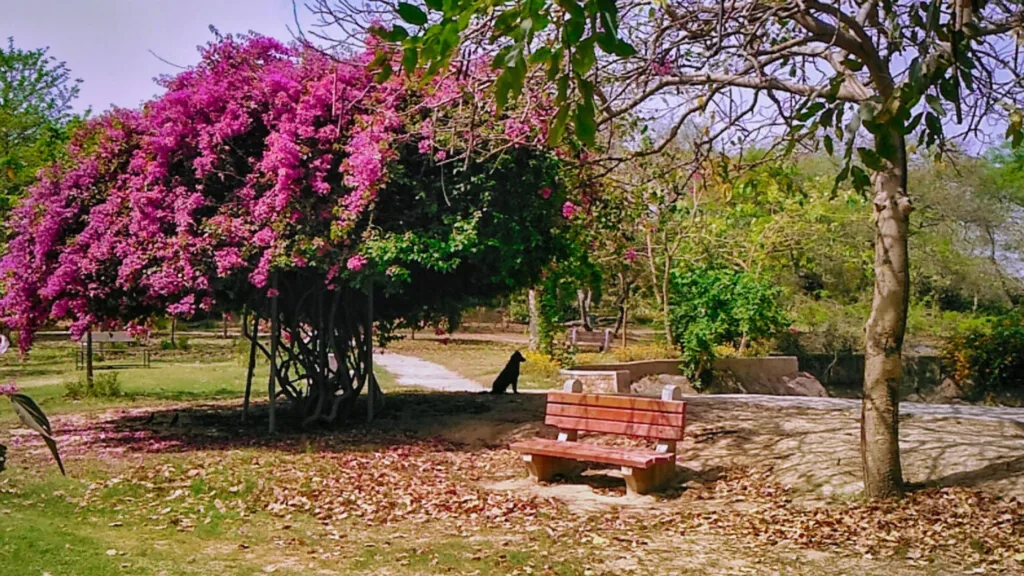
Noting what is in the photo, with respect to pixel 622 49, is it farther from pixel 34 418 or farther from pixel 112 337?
pixel 112 337

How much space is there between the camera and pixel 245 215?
32.0 ft

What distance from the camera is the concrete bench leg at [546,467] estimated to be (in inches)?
317

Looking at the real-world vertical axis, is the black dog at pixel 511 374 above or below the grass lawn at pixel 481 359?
above

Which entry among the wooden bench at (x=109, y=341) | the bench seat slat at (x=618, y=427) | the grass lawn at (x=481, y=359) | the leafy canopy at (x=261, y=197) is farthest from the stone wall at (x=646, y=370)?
the wooden bench at (x=109, y=341)

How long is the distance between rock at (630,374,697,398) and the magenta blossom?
7.02m

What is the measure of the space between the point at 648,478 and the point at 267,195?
5080 mm

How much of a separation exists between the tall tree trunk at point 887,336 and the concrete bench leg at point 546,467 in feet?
→ 8.94

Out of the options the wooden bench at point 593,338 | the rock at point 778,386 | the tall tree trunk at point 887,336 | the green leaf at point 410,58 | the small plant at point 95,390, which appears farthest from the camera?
the wooden bench at point 593,338

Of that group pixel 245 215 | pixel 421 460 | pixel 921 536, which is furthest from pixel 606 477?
pixel 245 215

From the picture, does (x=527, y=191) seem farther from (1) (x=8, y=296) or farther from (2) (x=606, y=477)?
(1) (x=8, y=296)

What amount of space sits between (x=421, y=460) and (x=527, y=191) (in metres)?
3.30

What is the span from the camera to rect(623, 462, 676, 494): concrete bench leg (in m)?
7.48

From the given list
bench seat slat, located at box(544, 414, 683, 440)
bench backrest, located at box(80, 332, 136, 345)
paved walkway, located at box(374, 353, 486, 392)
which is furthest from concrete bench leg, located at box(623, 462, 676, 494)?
bench backrest, located at box(80, 332, 136, 345)

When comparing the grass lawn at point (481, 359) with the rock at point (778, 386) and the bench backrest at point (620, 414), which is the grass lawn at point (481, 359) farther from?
the bench backrest at point (620, 414)
